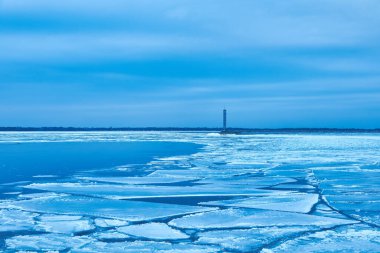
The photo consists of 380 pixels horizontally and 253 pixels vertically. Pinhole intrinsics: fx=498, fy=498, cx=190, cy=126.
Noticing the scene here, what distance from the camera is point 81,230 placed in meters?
3.76

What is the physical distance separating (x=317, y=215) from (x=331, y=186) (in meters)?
2.16

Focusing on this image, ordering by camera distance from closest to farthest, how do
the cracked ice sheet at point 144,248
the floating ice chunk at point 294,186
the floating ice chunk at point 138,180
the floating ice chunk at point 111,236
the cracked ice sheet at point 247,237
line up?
1. the cracked ice sheet at point 144,248
2. the cracked ice sheet at point 247,237
3. the floating ice chunk at point 111,236
4. the floating ice chunk at point 294,186
5. the floating ice chunk at point 138,180

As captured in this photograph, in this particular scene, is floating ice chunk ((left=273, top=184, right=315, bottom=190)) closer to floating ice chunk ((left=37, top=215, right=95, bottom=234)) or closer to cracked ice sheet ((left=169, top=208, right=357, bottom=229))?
cracked ice sheet ((left=169, top=208, right=357, bottom=229))

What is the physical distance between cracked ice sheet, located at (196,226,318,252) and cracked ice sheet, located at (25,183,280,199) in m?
1.89

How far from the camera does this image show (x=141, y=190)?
6027 mm

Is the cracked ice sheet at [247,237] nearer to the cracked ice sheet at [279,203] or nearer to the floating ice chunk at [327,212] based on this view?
the floating ice chunk at [327,212]

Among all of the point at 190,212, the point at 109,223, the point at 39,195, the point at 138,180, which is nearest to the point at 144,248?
the point at 109,223

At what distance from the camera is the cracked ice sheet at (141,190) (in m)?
5.66

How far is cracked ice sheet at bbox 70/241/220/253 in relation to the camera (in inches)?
125

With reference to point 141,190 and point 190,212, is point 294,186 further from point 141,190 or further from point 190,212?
point 190,212

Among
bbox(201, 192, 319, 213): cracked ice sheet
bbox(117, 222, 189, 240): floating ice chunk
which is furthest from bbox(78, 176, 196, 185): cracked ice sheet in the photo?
bbox(117, 222, 189, 240): floating ice chunk

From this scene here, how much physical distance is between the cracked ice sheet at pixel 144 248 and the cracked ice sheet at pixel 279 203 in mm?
1580

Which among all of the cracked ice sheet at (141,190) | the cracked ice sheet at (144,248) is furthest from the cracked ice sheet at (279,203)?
the cracked ice sheet at (144,248)

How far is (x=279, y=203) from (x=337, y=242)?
1.66 m
